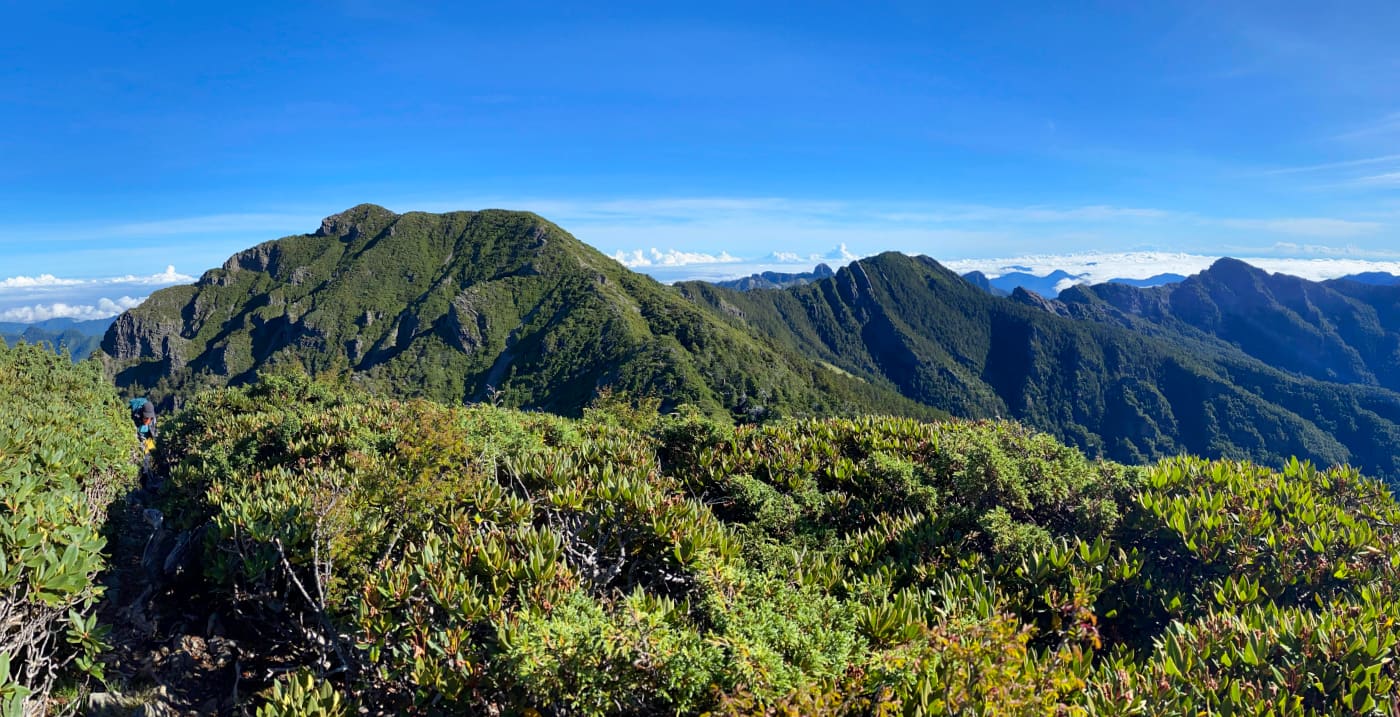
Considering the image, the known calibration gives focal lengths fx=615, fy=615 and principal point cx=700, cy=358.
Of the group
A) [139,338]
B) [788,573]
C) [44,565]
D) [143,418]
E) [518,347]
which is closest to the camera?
[44,565]

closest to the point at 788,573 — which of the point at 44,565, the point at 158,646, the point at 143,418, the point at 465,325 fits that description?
the point at 44,565

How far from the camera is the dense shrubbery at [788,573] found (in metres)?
4.45

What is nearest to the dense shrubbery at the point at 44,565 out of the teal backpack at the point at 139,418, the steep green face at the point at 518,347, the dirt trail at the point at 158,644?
the dirt trail at the point at 158,644

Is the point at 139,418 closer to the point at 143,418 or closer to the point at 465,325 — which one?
the point at 143,418

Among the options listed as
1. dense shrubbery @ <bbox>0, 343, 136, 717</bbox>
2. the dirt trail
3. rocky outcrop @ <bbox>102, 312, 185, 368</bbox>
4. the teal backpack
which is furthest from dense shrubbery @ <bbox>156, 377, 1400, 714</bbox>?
rocky outcrop @ <bbox>102, 312, 185, 368</bbox>

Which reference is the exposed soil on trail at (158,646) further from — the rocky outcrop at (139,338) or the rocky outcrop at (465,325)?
the rocky outcrop at (139,338)

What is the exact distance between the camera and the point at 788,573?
6.98 metres

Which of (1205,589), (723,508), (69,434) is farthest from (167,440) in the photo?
(1205,589)

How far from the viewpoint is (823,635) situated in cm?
483

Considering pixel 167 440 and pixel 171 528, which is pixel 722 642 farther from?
pixel 167 440

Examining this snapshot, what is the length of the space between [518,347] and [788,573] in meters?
157

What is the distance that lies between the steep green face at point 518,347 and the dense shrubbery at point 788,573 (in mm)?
87500

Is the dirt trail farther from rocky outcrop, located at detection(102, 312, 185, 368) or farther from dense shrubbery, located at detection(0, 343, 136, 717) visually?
rocky outcrop, located at detection(102, 312, 185, 368)

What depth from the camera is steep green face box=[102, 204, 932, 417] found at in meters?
117
